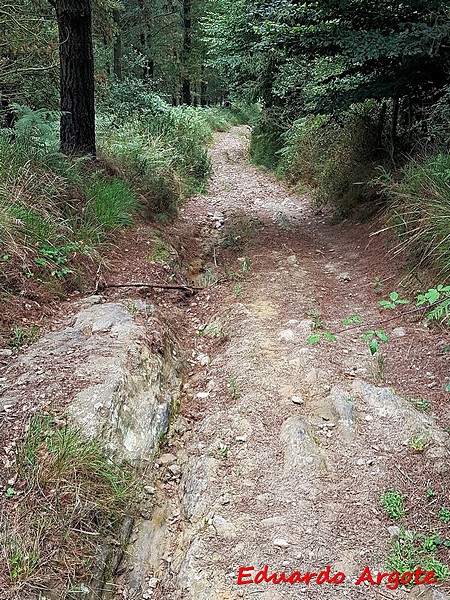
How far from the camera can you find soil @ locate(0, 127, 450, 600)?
2600mm

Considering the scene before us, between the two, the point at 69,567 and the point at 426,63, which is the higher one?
the point at 426,63

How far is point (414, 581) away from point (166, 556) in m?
1.32

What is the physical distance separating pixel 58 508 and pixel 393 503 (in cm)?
184

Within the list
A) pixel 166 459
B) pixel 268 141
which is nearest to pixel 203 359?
pixel 166 459

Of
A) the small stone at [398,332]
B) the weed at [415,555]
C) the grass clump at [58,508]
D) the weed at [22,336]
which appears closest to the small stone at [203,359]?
the weed at [22,336]

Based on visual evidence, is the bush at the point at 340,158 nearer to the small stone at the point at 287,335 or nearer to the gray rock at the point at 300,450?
the small stone at the point at 287,335

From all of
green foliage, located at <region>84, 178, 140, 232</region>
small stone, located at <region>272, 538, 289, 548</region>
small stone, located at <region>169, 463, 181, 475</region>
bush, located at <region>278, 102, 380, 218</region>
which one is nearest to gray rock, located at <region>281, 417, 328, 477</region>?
small stone, located at <region>272, 538, 289, 548</region>

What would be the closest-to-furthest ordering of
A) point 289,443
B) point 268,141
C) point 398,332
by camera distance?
point 289,443, point 398,332, point 268,141

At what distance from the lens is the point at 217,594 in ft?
7.88

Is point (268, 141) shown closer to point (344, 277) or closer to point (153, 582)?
point (344, 277)

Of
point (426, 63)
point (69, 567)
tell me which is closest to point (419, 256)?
point (426, 63)

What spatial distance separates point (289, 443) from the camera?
10.6ft

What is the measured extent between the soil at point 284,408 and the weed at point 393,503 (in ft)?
0.13

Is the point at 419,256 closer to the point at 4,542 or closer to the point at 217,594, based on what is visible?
the point at 217,594
